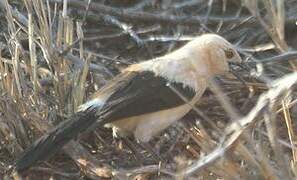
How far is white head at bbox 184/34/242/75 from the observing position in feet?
14.1

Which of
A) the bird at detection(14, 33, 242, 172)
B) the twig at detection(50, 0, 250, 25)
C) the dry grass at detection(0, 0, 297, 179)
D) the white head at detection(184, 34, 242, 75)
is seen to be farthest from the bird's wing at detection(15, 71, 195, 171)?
the twig at detection(50, 0, 250, 25)

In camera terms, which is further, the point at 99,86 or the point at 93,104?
the point at 99,86

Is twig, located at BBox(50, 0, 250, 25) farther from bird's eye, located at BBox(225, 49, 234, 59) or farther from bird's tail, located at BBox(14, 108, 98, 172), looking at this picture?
bird's tail, located at BBox(14, 108, 98, 172)

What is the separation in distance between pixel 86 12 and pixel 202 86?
1.17m

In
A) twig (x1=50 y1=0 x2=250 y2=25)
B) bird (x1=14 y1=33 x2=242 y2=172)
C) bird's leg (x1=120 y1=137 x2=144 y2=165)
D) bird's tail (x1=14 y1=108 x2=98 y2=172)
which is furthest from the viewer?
twig (x1=50 y1=0 x2=250 y2=25)

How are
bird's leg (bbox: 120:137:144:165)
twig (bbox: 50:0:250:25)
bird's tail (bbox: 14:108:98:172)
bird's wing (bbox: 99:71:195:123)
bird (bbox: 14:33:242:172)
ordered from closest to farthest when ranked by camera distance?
bird's tail (bbox: 14:108:98:172)
bird (bbox: 14:33:242:172)
bird's wing (bbox: 99:71:195:123)
bird's leg (bbox: 120:137:144:165)
twig (bbox: 50:0:250:25)

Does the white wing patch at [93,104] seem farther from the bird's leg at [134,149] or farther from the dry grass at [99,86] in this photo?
the bird's leg at [134,149]

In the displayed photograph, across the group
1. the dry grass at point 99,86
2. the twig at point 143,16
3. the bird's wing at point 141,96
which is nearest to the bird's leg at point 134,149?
the dry grass at point 99,86

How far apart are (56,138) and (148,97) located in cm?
54

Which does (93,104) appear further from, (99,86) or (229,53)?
(229,53)

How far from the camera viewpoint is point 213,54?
4.30 meters

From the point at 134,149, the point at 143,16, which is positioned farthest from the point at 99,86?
the point at 143,16

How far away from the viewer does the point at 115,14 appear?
5449 mm

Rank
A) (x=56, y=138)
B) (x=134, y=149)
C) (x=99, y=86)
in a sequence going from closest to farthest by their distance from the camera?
(x=56, y=138)
(x=134, y=149)
(x=99, y=86)
